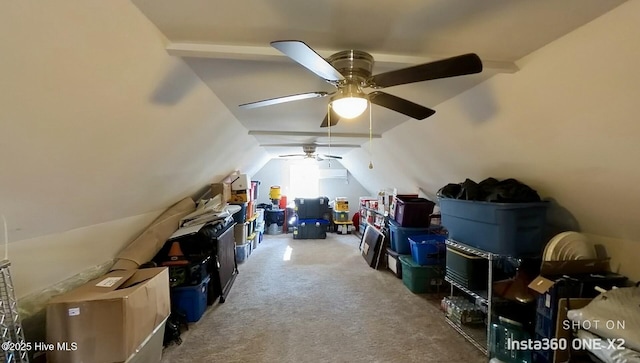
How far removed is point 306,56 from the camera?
3.49 ft

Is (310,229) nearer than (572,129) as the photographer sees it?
No

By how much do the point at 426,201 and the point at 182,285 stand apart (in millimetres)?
3310

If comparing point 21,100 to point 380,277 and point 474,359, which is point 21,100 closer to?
point 474,359

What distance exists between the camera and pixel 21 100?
1.04 m

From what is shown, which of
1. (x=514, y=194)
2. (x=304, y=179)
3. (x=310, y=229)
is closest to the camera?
(x=514, y=194)

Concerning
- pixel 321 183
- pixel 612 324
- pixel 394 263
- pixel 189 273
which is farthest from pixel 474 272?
pixel 321 183

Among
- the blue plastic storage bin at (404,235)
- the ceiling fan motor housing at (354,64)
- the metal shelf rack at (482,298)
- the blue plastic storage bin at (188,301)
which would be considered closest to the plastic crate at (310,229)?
the blue plastic storage bin at (404,235)

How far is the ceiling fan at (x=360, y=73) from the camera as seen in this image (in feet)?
3.55

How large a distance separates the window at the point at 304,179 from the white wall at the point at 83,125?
4875 mm

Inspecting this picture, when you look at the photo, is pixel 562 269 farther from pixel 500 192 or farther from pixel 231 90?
pixel 231 90

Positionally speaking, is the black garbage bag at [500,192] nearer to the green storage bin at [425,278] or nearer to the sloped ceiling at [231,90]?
the sloped ceiling at [231,90]

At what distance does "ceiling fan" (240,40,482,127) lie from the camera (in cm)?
108

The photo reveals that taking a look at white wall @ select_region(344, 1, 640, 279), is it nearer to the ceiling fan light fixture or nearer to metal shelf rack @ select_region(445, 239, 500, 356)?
metal shelf rack @ select_region(445, 239, 500, 356)

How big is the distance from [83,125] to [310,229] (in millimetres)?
5304
